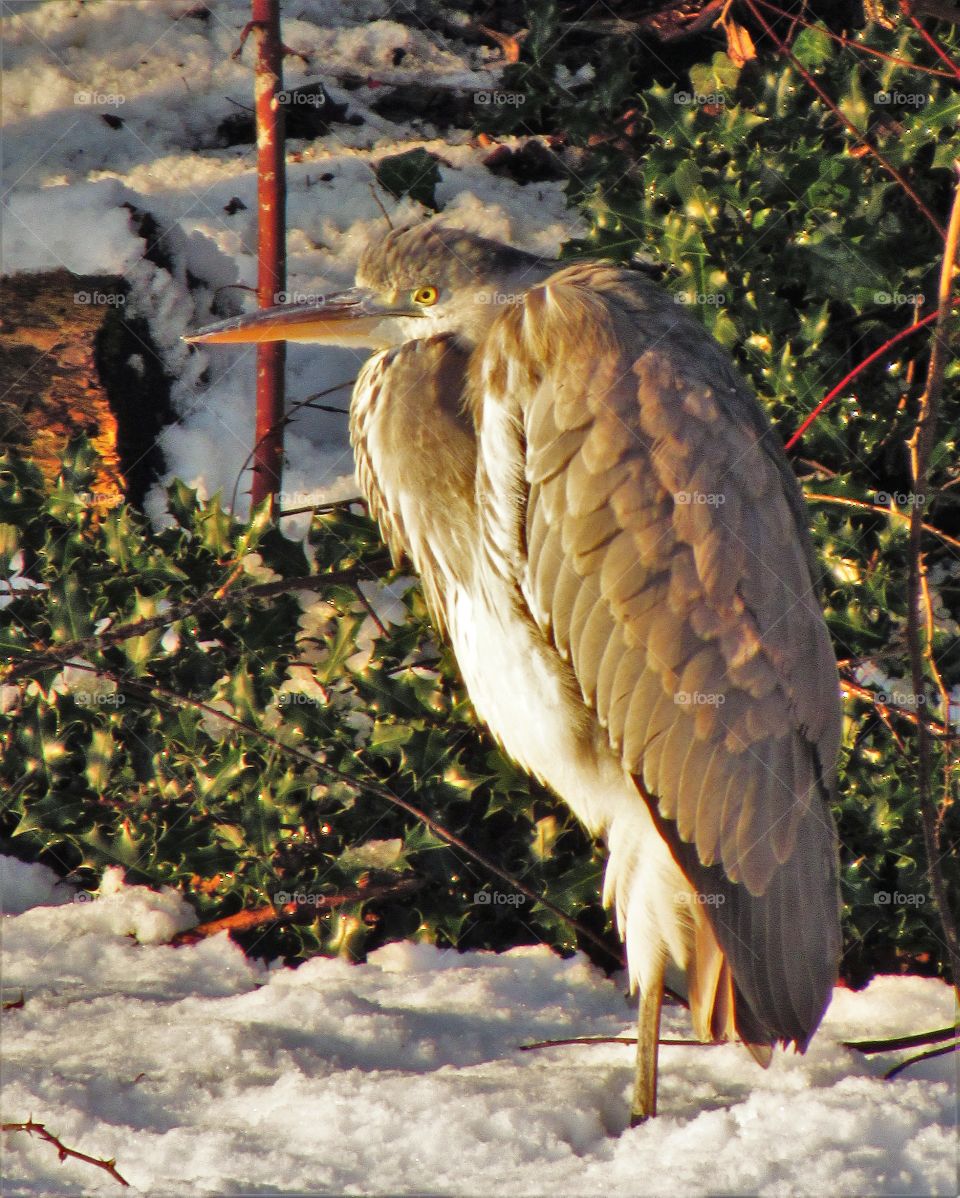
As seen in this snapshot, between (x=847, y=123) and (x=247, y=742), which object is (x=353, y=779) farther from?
(x=847, y=123)

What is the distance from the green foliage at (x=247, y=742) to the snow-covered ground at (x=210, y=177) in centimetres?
46

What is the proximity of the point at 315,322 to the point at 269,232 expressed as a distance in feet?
1.95

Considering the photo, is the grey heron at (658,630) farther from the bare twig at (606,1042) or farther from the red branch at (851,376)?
the red branch at (851,376)

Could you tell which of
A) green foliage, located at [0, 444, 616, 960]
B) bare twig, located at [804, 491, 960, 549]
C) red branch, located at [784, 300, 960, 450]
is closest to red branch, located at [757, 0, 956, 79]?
red branch, located at [784, 300, 960, 450]

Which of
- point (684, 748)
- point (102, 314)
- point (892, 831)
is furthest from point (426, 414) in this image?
point (892, 831)

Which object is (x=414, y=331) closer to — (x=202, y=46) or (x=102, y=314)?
(x=102, y=314)

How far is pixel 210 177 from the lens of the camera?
4.04m

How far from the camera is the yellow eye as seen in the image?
2.82 metres

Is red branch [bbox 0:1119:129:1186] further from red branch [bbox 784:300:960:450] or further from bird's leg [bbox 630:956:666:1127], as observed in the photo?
red branch [bbox 784:300:960:450]

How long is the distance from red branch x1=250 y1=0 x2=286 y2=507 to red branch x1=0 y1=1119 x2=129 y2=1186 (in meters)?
1.55

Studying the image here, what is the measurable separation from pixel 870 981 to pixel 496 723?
112cm

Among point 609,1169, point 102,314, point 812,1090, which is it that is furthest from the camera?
point 102,314

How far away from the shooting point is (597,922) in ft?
10.5

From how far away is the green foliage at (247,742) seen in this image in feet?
9.95
